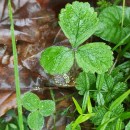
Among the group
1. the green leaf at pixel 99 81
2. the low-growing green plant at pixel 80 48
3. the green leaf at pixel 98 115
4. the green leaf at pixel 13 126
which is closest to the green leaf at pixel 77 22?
the low-growing green plant at pixel 80 48

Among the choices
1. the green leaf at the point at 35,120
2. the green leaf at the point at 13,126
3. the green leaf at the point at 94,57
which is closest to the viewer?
the green leaf at the point at 94,57

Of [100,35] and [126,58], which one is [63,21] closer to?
[100,35]

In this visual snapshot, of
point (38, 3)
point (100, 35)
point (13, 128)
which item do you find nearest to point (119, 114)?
point (100, 35)

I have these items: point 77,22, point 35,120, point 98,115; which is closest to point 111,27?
point 77,22

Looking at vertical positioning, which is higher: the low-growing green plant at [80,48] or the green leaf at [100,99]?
the low-growing green plant at [80,48]

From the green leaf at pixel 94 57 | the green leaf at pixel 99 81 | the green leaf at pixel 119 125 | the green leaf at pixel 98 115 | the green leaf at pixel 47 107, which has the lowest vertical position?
the green leaf at pixel 119 125

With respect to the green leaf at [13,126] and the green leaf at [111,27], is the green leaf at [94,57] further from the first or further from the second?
the green leaf at [13,126]

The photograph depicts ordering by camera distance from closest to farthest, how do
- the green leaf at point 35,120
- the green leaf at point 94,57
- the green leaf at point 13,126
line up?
1. the green leaf at point 94,57
2. the green leaf at point 35,120
3. the green leaf at point 13,126

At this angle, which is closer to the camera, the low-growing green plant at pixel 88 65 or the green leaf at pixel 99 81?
the low-growing green plant at pixel 88 65
